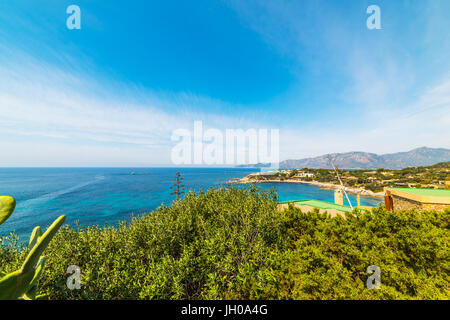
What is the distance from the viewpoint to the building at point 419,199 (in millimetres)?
11734

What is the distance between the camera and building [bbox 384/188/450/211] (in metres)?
11.7

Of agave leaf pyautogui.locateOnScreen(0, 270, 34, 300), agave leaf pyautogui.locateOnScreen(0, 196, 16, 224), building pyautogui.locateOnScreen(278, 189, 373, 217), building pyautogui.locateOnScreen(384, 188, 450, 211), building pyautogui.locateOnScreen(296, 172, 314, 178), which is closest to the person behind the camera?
agave leaf pyautogui.locateOnScreen(0, 270, 34, 300)

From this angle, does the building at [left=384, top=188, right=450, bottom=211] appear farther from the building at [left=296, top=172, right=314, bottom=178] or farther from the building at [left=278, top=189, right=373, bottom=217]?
the building at [left=296, top=172, right=314, bottom=178]

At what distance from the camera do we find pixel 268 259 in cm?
801

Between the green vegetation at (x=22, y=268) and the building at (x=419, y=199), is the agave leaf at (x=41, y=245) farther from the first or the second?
the building at (x=419, y=199)

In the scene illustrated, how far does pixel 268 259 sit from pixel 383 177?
100544mm

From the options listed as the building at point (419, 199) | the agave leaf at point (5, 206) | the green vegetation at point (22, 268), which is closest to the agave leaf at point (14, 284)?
the green vegetation at point (22, 268)

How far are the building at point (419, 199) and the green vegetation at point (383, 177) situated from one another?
→ 122 feet

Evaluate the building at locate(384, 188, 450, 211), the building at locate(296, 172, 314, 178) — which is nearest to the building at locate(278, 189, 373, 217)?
the building at locate(384, 188, 450, 211)

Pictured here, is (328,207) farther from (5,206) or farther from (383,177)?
(383,177)

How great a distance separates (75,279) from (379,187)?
88580mm

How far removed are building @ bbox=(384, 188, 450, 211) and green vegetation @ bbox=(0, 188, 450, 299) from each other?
3199 mm

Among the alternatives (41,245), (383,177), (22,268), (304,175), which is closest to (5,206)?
(41,245)
